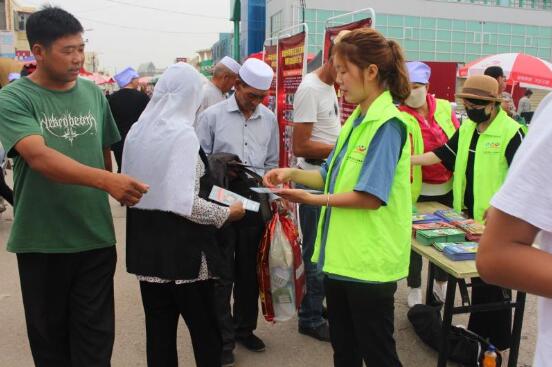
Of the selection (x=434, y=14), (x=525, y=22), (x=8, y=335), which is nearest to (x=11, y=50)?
(x=8, y=335)

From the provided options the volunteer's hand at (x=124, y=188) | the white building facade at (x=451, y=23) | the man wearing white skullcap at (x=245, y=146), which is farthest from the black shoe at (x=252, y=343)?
the white building facade at (x=451, y=23)

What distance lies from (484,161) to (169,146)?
185 cm

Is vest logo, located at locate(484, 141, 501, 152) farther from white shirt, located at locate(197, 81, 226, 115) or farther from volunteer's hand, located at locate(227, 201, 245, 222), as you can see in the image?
white shirt, located at locate(197, 81, 226, 115)

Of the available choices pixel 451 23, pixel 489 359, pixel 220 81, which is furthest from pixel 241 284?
pixel 451 23

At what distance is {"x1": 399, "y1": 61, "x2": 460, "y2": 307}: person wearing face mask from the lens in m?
3.77

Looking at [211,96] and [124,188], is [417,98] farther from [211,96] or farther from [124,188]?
[124,188]

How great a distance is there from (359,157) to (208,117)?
160cm

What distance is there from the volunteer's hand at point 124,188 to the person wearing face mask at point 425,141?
2263mm

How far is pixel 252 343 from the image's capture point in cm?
337

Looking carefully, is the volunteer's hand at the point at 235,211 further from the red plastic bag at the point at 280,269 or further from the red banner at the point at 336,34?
the red banner at the point at 336,34

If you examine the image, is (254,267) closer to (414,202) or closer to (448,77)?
(414,202)

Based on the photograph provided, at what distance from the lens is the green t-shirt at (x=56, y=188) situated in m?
2.15

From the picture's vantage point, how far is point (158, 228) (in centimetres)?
225

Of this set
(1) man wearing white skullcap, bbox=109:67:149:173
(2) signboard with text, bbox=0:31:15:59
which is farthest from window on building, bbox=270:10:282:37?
(1) man wearing white skullcap, bbox=109:67:149:173
